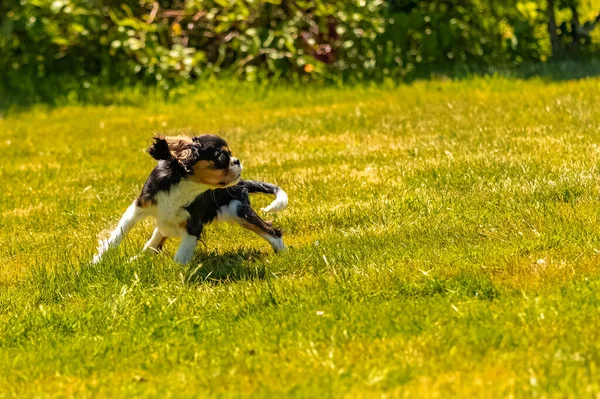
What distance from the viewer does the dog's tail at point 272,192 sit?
20.4 feet

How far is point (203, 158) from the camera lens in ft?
18.5

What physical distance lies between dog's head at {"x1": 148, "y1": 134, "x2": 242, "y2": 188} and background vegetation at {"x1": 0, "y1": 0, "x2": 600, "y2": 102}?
23.3 feet

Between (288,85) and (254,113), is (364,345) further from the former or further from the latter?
(288,85)

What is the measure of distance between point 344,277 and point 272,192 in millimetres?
1513

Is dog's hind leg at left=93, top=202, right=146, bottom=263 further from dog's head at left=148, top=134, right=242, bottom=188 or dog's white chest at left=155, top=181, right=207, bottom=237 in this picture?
dog's head at left=148, top=134, right=242, bottom=188

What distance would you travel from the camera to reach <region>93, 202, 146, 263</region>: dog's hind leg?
5.90m

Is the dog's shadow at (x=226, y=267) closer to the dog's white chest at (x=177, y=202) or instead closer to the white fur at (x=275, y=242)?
the white fur at (x=275, y=242)

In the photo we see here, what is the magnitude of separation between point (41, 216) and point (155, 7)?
6.41 metres

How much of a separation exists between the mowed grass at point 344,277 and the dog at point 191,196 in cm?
18

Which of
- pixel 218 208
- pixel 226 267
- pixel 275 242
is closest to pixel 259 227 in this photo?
pixel 275 242

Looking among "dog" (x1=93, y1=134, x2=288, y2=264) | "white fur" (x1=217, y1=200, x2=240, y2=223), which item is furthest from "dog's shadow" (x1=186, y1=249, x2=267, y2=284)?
"white fur" (x1=217, y1=200, x2=240, y2=223)

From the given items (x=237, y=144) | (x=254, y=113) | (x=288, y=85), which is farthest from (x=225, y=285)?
(x=288, y=85)

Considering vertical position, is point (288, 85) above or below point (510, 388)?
below

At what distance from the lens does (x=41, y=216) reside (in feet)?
24.7
